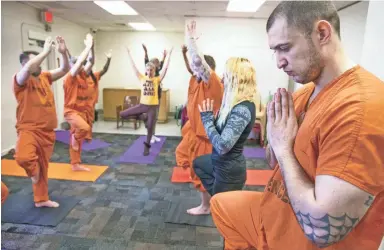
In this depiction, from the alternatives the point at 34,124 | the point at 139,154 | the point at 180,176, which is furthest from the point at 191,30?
the point at 139,154

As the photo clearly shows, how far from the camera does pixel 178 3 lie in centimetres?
459

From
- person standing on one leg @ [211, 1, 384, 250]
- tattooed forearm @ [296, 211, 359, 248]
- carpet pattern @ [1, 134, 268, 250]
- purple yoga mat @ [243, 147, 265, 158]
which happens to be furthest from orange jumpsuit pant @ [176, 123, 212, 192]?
purple yoga mat @ [243, 147, 265, 158]

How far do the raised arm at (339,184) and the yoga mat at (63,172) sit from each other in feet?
A: 11.3

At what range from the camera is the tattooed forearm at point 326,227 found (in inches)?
25.7

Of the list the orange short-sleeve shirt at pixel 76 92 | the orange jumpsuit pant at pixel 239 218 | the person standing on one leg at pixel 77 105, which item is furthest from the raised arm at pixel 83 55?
the orange jumpsuit pant at pixel 239 218

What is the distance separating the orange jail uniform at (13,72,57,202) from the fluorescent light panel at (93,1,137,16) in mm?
2468

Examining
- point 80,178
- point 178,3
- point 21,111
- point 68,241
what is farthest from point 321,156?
point 178,3

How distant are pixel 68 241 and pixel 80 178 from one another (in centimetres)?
150

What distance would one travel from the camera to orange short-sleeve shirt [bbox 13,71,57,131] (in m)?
2.61

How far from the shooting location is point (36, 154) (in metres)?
2.71

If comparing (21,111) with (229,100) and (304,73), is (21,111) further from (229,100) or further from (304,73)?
(304,73)

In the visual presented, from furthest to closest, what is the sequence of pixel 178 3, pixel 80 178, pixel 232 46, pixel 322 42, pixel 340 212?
pixel 232 46
pixel 178 3
pixel 80 178
pixel 322 42
pixel 340 212

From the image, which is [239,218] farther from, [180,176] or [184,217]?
[180,176]

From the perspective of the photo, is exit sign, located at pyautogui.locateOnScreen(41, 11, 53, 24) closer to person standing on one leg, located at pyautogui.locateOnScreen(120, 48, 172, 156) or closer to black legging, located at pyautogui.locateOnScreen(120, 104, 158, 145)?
person standing on one leg, located at pyautogui.locateOnScreen(120, 48, 172, 156)
